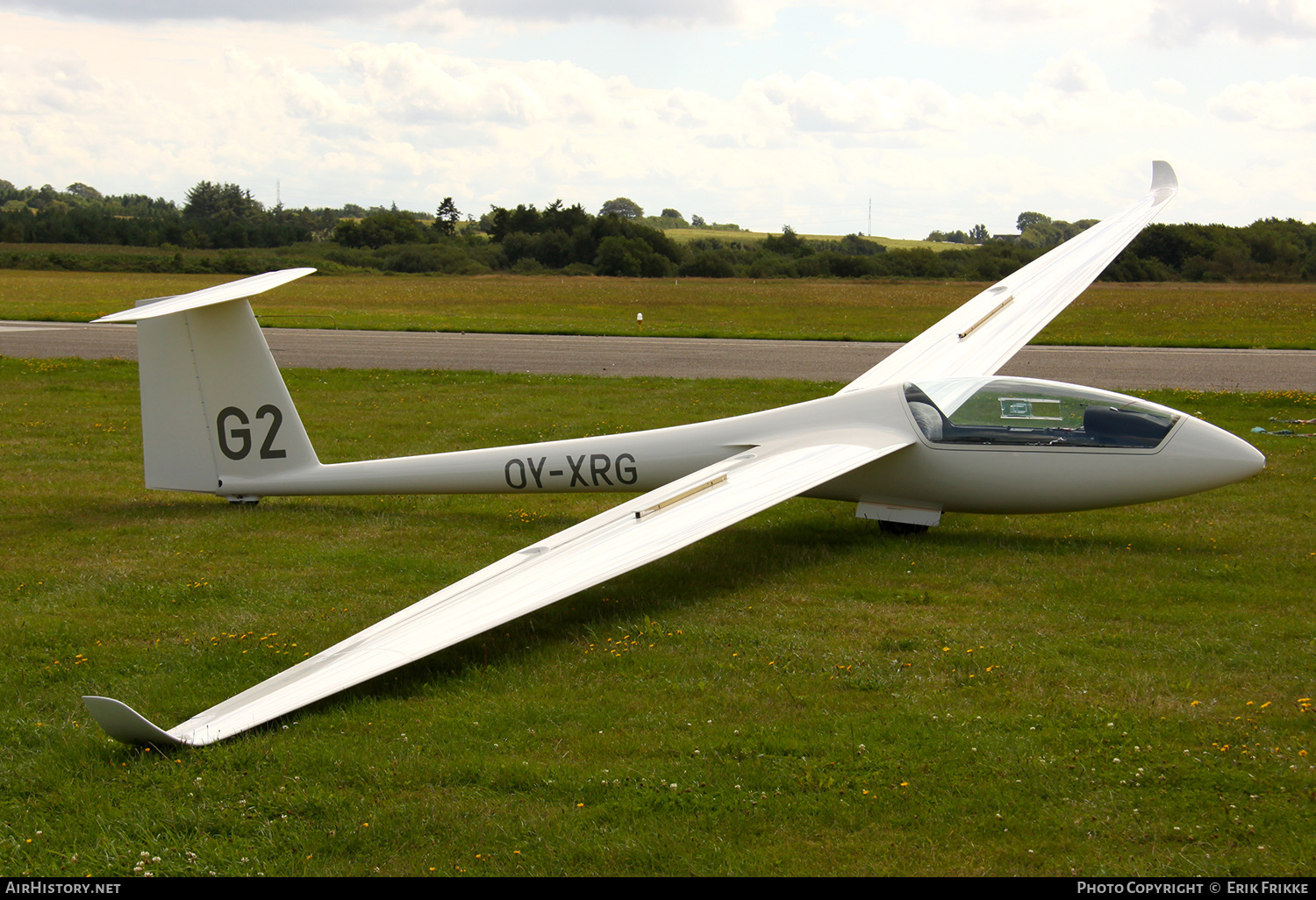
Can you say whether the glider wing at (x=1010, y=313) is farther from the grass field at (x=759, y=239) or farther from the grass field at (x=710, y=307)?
the grass field at (x=759, y=239)

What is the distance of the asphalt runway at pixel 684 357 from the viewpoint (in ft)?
74.5

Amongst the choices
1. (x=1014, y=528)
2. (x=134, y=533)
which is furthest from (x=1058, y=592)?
(x=134, y=533)

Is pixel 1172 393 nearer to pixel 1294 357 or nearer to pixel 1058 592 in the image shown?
pixel 1294 357

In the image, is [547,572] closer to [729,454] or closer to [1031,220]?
[729,454]

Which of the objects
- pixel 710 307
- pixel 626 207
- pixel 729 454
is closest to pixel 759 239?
pixel 626 207

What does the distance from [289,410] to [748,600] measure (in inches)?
231

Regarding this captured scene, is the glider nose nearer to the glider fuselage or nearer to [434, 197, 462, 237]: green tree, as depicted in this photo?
the glider fuselage

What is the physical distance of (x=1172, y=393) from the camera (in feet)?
63.4

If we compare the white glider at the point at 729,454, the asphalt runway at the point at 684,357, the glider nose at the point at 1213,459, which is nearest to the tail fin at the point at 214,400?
Answer: the white glider at the point at 729,454

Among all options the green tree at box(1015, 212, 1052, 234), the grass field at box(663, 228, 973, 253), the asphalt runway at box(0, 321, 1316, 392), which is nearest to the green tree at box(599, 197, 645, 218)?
the grass field at box(663, 228, 973, 253)

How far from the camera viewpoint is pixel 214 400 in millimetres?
10930

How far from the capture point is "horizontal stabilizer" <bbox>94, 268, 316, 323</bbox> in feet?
32.6

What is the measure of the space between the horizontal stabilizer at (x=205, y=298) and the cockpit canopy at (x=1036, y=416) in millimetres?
6432

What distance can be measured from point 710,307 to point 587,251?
5155cm
